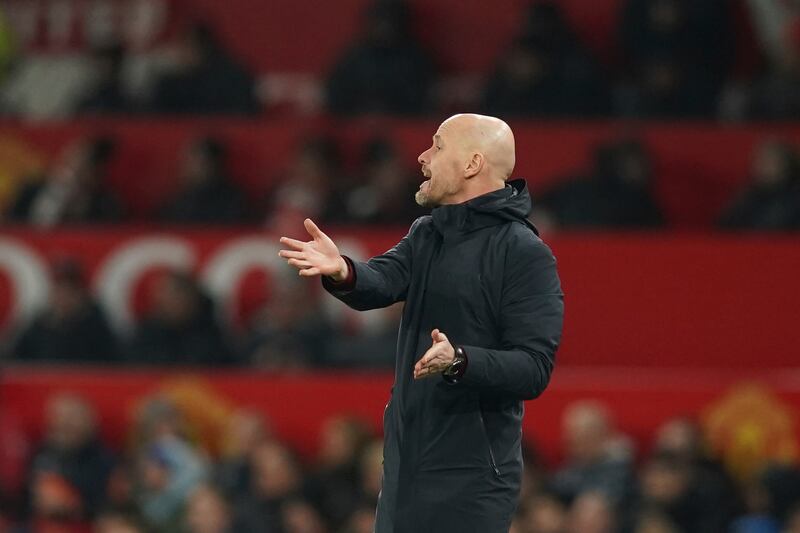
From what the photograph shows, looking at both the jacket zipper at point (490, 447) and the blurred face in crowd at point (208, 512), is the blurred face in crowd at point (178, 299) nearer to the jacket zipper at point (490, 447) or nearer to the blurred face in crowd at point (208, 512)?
the blurred face in crowd at point (208, 512)

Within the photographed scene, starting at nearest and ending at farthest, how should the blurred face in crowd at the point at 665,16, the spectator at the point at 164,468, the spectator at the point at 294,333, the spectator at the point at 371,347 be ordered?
the spectator at the point at 164,468 < the spectator at the point at 371,347 < the spectator at the point at 294,333 < the blurred face in crowd at the point at 665,16

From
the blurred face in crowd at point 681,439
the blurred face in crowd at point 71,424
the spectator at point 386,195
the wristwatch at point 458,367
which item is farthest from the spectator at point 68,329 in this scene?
the wristwatch at point 458,367

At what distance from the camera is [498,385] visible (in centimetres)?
465

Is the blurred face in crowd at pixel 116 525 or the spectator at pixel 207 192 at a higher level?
the spectator at pixel 207 192

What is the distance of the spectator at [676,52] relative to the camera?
41.1 ft

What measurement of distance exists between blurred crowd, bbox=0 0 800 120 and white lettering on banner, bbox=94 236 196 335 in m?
1.86

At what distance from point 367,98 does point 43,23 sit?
14.1 ft

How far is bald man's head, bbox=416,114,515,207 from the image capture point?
4.96 m

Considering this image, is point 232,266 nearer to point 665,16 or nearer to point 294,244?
point 665,16

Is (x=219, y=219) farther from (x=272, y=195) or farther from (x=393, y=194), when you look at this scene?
(x=393, y=194)

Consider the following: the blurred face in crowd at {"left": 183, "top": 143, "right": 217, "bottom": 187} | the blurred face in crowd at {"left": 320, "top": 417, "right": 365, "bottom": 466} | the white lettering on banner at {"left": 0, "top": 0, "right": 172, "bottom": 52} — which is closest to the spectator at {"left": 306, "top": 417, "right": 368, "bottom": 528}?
the blurred face in crowd at {"left": 320, "top": 417, "right": 365, "bottom": 466}

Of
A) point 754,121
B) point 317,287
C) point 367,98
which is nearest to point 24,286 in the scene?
point 317,287

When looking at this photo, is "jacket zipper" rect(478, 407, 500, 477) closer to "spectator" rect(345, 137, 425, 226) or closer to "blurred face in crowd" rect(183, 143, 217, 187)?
"spectator" rect(345, 137, 425, 226)

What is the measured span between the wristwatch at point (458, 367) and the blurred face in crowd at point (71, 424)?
21.7 feet
